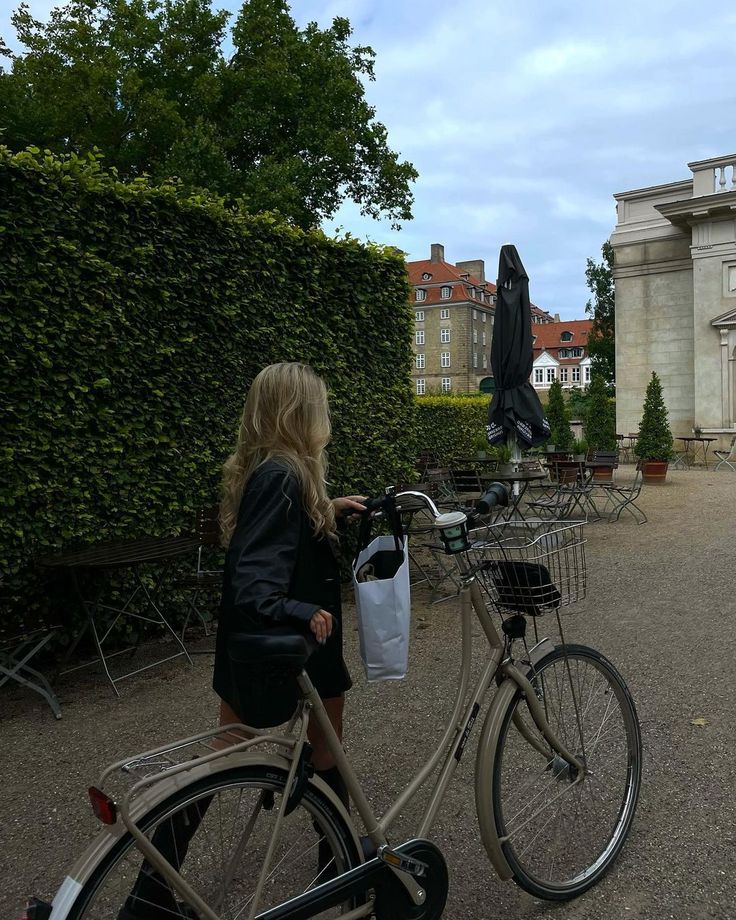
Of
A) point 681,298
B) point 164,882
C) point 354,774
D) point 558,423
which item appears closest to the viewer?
Result: point 164,882

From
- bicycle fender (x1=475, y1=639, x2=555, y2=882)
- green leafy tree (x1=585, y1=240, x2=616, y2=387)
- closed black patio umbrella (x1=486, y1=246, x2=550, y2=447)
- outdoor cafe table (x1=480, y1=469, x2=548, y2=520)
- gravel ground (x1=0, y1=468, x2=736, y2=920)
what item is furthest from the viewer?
green leafy tree (x1=585, y1=240, x2=616, y2=387)

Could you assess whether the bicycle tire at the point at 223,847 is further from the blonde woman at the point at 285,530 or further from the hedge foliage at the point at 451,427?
the hedge foliage at the point at 451,427

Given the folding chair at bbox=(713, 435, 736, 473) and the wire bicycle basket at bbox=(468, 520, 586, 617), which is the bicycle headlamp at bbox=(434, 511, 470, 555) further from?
the folding chair at bbox=(713, 435, 736, 473)

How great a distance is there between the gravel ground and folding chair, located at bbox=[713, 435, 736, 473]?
1466cm

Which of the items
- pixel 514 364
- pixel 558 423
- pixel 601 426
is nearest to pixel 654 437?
pixel 601 426

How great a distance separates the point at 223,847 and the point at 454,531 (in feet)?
3.57

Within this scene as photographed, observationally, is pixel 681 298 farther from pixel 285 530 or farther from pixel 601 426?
pixel 285 530

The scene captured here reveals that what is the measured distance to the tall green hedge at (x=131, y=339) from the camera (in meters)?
4.62

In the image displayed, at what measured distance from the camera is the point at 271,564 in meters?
1.98

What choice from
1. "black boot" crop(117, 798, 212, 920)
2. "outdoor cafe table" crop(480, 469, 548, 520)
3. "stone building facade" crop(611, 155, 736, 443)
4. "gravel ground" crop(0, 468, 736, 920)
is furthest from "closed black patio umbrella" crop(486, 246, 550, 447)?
"stone building facade" crop(611, 155, 736, 443)

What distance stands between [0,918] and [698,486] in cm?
1559

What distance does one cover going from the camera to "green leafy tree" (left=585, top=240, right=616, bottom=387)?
51.0 meters

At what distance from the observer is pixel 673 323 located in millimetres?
25172

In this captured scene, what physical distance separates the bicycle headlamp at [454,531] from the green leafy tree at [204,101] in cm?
1668
